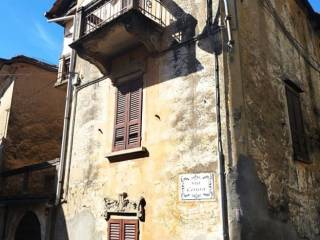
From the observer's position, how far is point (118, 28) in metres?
8.48

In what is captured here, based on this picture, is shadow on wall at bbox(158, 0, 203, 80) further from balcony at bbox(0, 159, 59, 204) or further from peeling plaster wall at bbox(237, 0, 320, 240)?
balcony at bbox(0, 159, 59, 204)

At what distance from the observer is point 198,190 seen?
6.95 metres

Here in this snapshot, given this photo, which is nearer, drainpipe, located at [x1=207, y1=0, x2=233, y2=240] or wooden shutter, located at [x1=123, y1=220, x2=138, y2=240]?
drainpipe, located at [x1=207, y1=0, x2=233, y2=240]

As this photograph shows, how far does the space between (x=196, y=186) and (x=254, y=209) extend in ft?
3.84

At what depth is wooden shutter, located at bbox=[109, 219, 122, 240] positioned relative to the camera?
809 centimetres

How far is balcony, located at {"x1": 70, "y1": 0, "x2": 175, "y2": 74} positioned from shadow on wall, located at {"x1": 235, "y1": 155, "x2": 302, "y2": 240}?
3672 mm

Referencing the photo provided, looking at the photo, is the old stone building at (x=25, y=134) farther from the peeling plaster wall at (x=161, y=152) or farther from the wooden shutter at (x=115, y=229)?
the wooden shutter at (x=115, y=229)

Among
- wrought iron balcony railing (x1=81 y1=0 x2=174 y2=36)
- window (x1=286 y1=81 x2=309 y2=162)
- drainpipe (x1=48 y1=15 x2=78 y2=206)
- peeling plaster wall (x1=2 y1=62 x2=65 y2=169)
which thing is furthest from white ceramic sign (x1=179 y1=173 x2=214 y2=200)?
peeling plaster wall (x1=2 y1=62 x2=65 y2=169)

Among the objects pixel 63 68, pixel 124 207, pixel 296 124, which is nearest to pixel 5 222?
pixel 63 68

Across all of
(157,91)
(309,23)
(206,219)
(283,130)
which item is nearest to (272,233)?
(206,219)

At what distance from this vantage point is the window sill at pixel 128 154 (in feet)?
26.6

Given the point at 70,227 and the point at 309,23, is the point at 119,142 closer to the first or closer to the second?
the point at 70,227

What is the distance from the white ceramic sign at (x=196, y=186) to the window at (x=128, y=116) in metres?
1.75

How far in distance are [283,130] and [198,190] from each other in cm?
297
